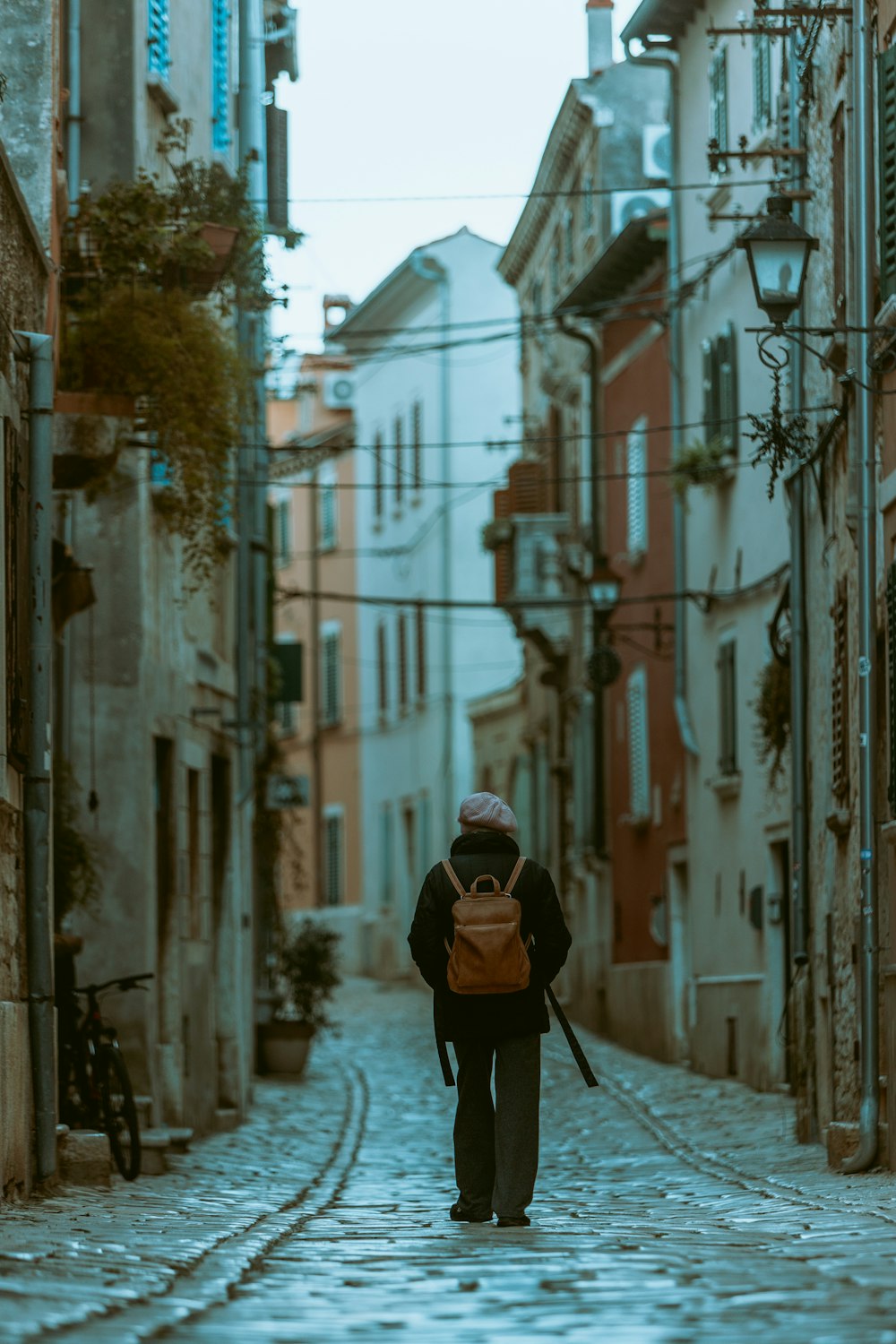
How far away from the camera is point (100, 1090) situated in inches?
542

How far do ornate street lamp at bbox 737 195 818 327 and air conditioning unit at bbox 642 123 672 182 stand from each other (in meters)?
17.4

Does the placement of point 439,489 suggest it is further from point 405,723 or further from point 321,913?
point 321,913

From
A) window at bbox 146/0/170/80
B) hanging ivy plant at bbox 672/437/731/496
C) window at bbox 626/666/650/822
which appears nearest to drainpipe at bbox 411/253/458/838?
window at bbox 626/666/650/822

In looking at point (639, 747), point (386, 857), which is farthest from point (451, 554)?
point (639, 747)

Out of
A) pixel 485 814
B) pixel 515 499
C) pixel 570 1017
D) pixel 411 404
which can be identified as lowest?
pixel 570 1017

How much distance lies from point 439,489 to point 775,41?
24.9m

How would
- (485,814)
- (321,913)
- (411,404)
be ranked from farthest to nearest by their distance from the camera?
(321,913), (411,404), (485,814)

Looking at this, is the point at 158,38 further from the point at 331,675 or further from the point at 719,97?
the point at 331,675

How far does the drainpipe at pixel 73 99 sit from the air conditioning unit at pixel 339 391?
36.4 meters

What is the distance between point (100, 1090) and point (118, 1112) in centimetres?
16

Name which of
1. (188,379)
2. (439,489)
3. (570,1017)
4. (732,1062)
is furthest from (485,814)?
(439,489)

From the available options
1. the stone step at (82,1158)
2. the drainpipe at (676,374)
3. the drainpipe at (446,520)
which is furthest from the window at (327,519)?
the stone step at (82,1158)

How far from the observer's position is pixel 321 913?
5194 centimetres

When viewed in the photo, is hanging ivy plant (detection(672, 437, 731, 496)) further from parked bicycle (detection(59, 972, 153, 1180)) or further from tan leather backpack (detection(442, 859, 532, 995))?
tan leather backpack (detection(442, 859, 532, 995))
